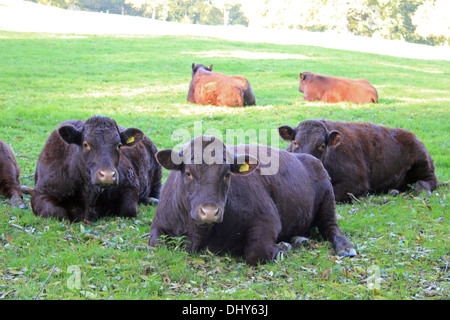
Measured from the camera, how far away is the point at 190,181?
20.0 feet

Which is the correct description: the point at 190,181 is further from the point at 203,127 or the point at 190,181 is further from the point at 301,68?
the point at 301,68

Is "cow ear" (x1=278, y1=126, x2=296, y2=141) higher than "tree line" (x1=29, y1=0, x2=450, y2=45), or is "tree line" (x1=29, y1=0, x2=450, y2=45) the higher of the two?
"tree line" (x1=29, y1=0, x2=450, y2=45)

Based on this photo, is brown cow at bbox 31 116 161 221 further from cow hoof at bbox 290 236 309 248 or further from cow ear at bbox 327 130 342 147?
cow ear at bbox 327 130 342 147

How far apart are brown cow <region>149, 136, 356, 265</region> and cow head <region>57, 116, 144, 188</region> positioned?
99 cm

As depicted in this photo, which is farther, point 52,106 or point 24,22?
point 24,22

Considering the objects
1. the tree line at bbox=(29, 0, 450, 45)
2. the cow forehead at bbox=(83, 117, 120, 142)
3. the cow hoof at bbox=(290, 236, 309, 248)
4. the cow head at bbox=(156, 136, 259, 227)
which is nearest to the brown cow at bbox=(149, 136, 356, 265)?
the cow head at bbox=(156, 136, 259, 227)

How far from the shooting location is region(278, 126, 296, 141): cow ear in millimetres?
10000

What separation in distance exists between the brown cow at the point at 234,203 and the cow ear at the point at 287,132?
2353mm

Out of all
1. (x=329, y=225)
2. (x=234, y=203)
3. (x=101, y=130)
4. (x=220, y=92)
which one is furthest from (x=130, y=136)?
(x=220, y=92)

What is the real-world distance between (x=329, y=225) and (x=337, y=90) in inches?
534

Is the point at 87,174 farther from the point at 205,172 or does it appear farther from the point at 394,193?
the point at 394,193

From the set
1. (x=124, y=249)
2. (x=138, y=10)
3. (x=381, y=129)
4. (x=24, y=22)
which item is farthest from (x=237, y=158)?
(x=138, y=10)

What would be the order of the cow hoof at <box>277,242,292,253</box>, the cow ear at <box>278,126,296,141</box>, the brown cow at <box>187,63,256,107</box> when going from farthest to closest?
the brown cow at <box>187,63,256,107</box>
the cow ear at <box>278,126,296,141</box>
the cow hoof at <box>277,242,292,253</box>

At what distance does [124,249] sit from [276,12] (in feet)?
282
